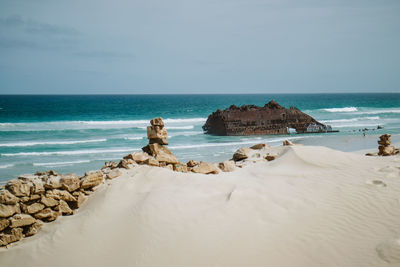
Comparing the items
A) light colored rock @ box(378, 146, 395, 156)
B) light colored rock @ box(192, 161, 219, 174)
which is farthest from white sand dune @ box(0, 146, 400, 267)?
light colored rock @ box(378, 146, 395, 156)

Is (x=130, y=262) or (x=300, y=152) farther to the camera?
(x=300, y=152)

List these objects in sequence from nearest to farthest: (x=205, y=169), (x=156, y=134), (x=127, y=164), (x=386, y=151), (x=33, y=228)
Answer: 1. (x=33, y=228)
2. (x=127, y=164)
3. (x=205, y=169)
4. (x=156, y=134)
5. (x=386, y=151)

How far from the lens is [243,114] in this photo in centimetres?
2573

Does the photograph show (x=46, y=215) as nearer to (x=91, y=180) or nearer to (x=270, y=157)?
(x=91, y=180)

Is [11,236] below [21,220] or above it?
below

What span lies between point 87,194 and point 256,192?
153 inches

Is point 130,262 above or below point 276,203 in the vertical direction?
below

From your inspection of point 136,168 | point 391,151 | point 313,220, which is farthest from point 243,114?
point 313,220

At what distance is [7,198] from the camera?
5824 mm

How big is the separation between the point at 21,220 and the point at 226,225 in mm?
3952

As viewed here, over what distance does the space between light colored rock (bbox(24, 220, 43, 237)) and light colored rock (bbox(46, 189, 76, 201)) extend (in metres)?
0.56

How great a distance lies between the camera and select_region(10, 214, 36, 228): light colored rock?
18.9ft

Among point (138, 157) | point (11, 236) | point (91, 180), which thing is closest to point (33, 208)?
point (11, 236)

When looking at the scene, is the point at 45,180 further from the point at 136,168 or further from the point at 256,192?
the point at 256,192
